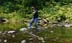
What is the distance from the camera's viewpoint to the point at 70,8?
29422 millimetres

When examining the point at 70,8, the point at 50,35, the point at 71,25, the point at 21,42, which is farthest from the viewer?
the point at 70,8

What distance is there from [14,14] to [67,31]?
24.6 feet

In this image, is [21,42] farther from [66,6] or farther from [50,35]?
[66,6]

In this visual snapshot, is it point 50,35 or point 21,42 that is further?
point 50,35

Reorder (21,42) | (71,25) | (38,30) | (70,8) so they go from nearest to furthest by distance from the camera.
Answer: (21,42) → (38,30) → (71,25) → (70,8)

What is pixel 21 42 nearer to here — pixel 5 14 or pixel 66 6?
pixel 5 14

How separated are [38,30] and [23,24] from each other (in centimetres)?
328

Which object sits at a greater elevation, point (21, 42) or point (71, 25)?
point (21, 42)

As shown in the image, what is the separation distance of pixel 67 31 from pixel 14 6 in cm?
913

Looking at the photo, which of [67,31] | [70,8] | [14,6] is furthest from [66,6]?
[67,31]

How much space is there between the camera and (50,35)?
20.3 meters

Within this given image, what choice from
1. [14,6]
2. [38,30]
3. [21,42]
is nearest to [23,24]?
[38,30]

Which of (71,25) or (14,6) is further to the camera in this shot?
(14,6)

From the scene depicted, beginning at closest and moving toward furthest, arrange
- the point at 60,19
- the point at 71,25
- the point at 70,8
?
1. the point at 71,25
2. the point at 60,19
3. the point at 70,8
